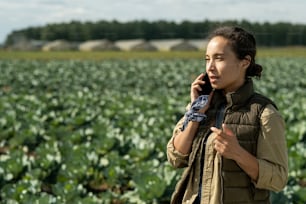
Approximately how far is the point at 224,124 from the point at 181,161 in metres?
0.33

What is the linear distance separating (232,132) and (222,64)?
32cm

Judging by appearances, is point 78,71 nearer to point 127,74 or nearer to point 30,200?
point 127,74

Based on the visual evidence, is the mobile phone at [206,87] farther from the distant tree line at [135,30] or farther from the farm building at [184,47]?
the distant tree line at [135,30]

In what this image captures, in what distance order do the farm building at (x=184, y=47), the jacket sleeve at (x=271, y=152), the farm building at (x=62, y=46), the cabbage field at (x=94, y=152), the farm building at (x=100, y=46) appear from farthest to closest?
the farm building at (x=100, y=46) < the farm building at (x=184, y=47) < the farm building at (x=62, y=46) < the cabbage field at (x=94, y=152) < the jacket sleeve at (x=271, y=152)

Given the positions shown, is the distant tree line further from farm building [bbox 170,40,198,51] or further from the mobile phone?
the mobile phone

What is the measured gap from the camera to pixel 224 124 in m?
2.56

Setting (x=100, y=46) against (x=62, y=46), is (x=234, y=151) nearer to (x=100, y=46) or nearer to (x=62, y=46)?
(x=62, y=46)

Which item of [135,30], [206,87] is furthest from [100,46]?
[206,87]

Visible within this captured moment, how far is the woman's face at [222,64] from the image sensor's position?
2623mm

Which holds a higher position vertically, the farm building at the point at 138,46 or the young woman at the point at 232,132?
the young woman at the point at 232,132

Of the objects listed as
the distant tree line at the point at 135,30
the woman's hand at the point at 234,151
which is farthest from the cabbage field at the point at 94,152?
the distant tree line at the point at 135,30

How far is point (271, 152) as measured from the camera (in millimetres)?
2578

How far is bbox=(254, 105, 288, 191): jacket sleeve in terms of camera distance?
2.56 metres

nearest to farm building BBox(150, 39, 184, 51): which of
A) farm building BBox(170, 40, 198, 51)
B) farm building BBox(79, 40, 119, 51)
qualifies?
farm building BBox(170, 40, 198, 51)
